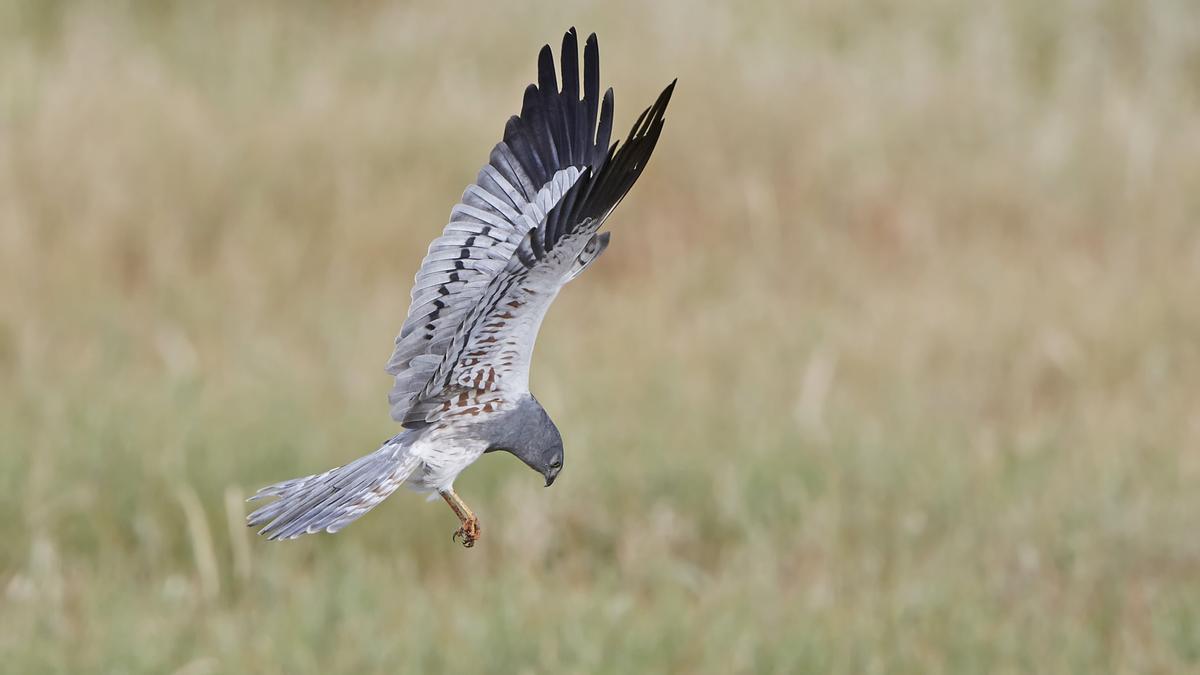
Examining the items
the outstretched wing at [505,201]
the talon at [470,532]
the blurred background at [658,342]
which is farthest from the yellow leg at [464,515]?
the blurred background at [658,342]

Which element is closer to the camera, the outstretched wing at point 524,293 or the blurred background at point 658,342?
the outstretched wing at point 524,293

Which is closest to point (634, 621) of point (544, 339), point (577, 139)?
point (544, 339)

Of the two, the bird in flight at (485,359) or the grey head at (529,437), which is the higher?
the bird in flight at (485,359)

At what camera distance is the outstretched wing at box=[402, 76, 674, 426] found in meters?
1.33

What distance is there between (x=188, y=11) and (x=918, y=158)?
3.95 m

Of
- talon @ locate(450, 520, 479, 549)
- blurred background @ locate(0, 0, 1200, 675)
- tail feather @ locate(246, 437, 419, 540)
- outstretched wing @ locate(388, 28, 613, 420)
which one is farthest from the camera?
blurred background @ locate(0, 0, 1200, 675)

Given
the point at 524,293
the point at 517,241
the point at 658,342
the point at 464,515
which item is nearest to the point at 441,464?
the point at 464,515

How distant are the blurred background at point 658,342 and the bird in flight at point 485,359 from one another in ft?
7.76

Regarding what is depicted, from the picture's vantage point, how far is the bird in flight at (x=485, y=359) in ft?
4.28

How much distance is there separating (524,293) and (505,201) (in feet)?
1.17

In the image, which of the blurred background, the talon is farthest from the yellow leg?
the blurred background

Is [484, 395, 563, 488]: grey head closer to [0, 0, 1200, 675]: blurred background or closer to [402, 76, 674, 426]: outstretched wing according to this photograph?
[402, 76, 674, 426]: outstretched wing

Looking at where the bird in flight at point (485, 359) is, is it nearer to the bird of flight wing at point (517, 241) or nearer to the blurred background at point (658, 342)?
the bird of flight wing at point (517, 241)

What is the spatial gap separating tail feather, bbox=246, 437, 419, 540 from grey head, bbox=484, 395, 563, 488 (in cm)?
7
